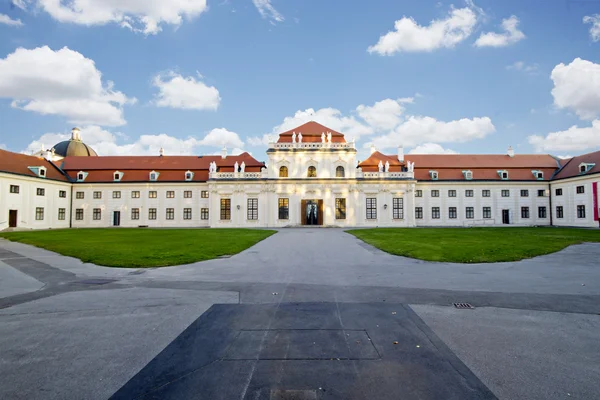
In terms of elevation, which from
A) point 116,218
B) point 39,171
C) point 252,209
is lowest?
point 116,218

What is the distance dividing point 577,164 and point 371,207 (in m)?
31.7

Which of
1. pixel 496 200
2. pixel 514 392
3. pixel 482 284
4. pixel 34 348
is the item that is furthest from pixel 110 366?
pixel 496 200

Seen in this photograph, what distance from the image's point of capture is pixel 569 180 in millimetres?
48812

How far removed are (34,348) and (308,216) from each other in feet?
155

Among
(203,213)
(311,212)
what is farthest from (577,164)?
(203,213)

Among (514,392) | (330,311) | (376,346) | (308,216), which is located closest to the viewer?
(514,392)

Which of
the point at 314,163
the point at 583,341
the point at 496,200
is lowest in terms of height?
the point at 583,341

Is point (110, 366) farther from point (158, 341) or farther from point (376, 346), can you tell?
point (376, 346)

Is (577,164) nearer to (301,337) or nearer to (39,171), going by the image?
(301,337)

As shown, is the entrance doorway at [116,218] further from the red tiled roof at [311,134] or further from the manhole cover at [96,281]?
the manhole cover at [96,281]

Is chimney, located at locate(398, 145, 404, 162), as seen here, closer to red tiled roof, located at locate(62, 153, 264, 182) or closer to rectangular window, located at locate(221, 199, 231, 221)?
red tiled roof, located at locate(62, 153, 264, 182)

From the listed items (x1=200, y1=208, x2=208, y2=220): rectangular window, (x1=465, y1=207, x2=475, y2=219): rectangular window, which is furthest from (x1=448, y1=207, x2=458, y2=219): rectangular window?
(x1=200, y1=208, x2=208, y2=220): rectangular window

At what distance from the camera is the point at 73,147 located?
6556 centimetres

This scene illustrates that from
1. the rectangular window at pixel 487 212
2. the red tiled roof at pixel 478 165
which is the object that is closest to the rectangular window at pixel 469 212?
the rectangular window at pixel 487 212
